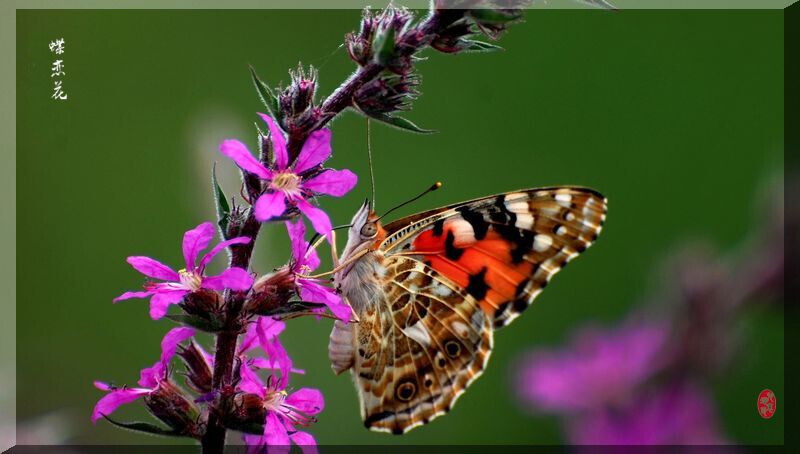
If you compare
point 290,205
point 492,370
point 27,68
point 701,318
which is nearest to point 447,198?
point 492,370

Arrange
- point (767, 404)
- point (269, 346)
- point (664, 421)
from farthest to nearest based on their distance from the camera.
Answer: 1. point (767, 404)
2. point (269, 346)
3. point (664, 421)

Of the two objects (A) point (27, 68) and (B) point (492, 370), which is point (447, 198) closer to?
(B) point (492, 370)

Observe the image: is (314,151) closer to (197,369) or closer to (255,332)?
(255,332)

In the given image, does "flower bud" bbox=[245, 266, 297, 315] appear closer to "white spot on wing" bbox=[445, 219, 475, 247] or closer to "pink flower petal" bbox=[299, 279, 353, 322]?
"pink flower petal" bbox=[299, 279, 353, 322]

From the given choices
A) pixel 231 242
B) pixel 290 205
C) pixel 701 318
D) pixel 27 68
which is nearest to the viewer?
pixel 701 318

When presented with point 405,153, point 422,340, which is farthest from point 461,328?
point 405,153
